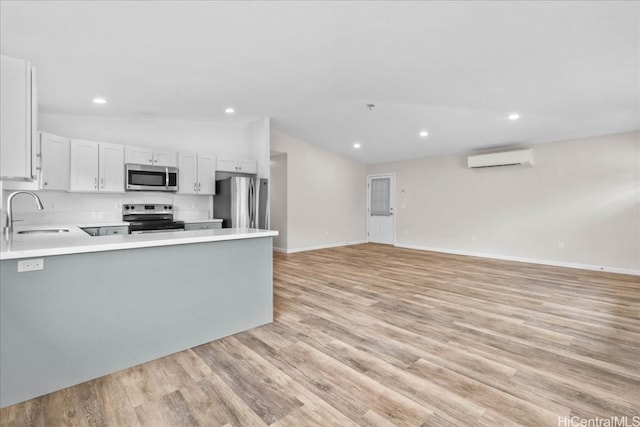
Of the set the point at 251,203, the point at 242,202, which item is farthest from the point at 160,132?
the point at 251,203

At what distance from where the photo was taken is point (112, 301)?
2.07m

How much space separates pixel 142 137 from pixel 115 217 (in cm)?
132

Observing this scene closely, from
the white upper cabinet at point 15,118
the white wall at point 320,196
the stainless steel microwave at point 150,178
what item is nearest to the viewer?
the white upper cabinet at point 15,118

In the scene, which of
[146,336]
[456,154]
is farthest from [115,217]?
[456,154]

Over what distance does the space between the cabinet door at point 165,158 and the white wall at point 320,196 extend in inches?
89.7

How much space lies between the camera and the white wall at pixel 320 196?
705 centimetres

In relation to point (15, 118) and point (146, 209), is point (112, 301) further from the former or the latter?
point (146, 209)

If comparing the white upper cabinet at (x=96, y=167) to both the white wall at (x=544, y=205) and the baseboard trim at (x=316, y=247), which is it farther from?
the white wall at (x=544, y=205)

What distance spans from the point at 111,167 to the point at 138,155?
0.39 metres

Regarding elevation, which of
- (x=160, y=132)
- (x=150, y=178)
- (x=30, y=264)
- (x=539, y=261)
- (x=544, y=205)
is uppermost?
(x=160, y=132)

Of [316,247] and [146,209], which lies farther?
[316,247]

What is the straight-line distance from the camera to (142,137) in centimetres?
482

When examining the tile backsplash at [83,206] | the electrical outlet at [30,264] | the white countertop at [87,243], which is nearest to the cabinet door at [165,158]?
the tile backsplash at [83,206]

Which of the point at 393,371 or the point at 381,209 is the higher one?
the point at 381,209
